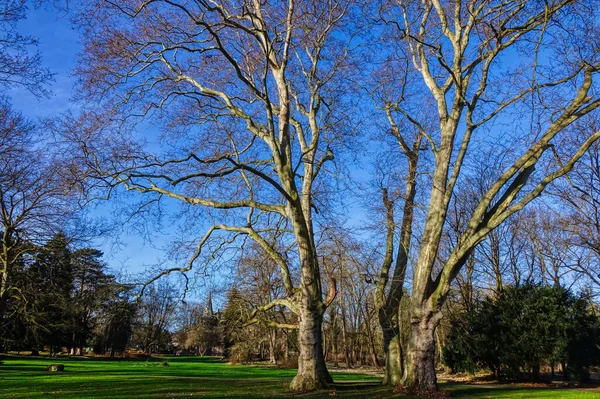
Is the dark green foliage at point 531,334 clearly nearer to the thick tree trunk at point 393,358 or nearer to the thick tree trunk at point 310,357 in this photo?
the thick tree trunk at point 393,358

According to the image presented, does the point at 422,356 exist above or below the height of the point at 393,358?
above

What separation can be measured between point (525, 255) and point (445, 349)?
9.32m

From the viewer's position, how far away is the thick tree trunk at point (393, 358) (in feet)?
47.4

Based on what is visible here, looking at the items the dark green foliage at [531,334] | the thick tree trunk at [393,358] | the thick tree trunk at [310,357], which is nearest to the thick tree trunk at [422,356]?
the thick tree trunk at [310,357]

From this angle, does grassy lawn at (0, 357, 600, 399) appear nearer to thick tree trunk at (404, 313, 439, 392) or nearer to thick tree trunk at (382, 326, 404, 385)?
thick tree trunk at (382, 326, 404, 385)

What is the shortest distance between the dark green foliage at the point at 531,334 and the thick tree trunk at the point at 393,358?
788cm

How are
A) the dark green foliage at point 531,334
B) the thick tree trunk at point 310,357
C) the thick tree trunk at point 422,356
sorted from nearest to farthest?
the thick tree trunk at point 422,356
the thick tree trunk at point 310,357
the dark green foliage at point 531,334

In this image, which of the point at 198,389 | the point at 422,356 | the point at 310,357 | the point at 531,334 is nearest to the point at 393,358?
the point at 422,356

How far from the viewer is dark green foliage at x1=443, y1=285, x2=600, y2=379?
62.6 ft

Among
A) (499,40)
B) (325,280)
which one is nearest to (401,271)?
(325,280)

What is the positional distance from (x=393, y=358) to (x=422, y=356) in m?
3.47

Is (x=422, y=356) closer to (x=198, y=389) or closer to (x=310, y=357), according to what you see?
(x=310, y=357)

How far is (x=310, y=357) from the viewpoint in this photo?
12297 mm

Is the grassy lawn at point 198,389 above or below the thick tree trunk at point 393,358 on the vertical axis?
below
